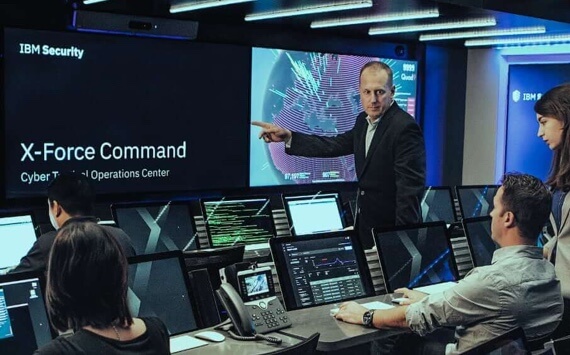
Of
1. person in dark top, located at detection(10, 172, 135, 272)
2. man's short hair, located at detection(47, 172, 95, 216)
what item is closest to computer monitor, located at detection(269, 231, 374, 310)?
person in dark top, located at detection(10, 172, 135, 272)

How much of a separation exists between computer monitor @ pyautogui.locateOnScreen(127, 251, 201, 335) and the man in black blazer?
4.96ft

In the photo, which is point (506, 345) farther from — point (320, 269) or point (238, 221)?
point (238, 221)

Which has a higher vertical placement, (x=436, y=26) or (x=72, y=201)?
(x=436, y=26)

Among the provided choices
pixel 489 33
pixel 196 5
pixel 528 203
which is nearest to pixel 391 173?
pixel 528 203

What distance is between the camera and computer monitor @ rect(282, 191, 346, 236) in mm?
5168

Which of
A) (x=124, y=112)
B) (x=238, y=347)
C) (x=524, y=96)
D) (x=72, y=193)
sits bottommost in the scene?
(x=238, y=347)

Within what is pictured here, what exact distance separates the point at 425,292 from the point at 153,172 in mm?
3835

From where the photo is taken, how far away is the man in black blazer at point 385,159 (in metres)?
4.25

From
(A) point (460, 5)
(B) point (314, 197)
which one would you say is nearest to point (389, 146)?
(B) point (314, 197)

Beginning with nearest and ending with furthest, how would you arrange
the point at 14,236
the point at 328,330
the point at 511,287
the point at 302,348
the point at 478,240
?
the point at 302,348 → the point at 511,287 → the point at 328,330 → the point at 14,236 → the point at 478,240

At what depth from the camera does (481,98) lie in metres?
9.72

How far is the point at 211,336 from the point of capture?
3.05 meters

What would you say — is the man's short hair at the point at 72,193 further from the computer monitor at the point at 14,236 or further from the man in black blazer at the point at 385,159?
the man in black blazer at the point at 385,159

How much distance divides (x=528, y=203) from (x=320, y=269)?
1.10 meters
